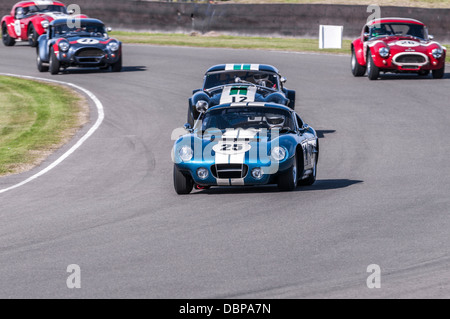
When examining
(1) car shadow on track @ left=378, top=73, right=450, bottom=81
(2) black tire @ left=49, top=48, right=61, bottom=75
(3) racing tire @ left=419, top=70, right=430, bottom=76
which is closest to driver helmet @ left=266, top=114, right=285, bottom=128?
(3) racing tire @ left=419, top=70, right=430, bottom=76

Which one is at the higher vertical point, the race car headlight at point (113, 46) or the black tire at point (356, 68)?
the race car headlight at point (113, 46)

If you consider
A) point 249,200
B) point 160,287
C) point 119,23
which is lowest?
point 119,23

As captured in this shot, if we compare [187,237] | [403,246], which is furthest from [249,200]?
[403,246]

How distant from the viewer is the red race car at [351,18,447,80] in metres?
24.0

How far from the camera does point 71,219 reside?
10.6 meters

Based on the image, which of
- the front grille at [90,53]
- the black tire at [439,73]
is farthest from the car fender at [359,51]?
the front grille at [90,53]

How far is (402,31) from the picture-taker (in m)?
25.0

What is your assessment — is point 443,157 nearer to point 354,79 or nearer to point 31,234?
point 31,234

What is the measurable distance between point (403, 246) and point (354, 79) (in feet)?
57.2

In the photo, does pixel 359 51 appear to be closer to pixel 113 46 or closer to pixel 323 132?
pixel 113 46

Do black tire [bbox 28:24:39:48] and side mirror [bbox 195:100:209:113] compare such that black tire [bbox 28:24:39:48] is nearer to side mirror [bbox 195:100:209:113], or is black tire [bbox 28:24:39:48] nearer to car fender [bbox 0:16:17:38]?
car fender [bbox 0:16:17:38]

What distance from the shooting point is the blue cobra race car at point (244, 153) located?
38.3 feet

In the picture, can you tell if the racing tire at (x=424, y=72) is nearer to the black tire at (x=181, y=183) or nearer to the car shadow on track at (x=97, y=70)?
the car shadow on track at (x=97, y=70)

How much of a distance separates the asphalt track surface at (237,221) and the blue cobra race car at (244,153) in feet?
0.79
